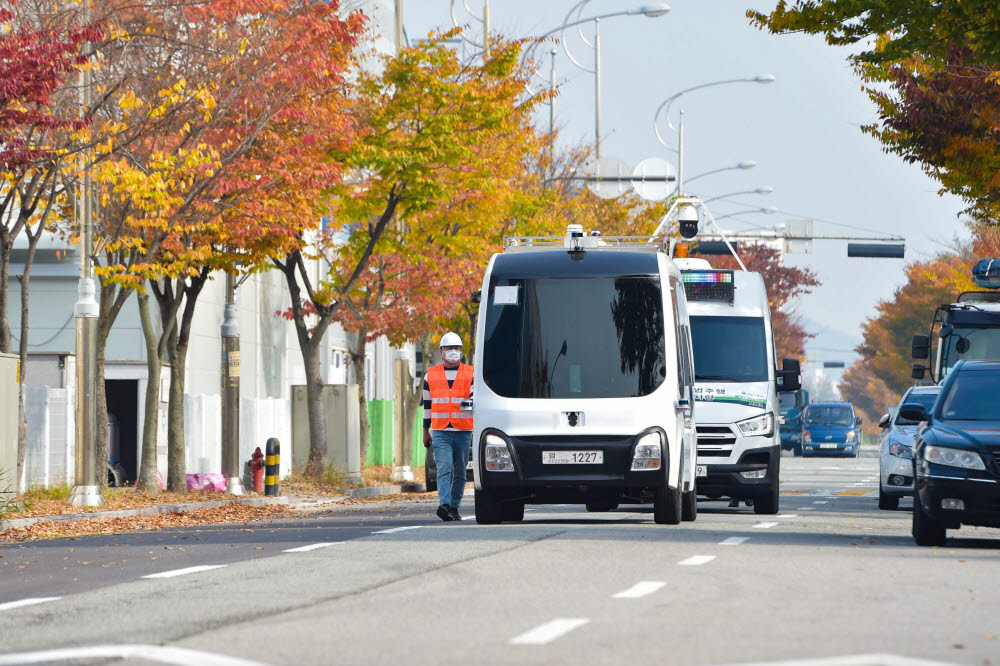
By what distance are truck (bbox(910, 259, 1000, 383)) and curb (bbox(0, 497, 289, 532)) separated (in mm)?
9849

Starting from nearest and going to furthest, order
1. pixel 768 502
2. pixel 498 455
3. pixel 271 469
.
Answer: pixel 498 455
pixel 768 502
pixel 271 469

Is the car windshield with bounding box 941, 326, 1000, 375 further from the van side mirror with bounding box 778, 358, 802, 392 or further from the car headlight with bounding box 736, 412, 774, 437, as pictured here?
the car headlight with bounding box 736, 412, 774, 437

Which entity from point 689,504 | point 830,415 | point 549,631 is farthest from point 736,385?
point 830,415

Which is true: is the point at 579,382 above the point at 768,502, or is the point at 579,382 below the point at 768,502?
above

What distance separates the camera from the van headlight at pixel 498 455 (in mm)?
17000

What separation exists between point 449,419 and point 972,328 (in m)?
11.5

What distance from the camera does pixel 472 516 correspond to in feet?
66.1

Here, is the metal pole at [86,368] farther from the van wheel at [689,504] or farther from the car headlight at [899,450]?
the car headlight at [899,450]

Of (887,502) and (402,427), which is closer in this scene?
(887,502)

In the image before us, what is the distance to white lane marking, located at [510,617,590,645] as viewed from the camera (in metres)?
8.63

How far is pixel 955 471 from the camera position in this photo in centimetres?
1516

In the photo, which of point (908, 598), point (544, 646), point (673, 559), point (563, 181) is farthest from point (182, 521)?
point (563, 181)

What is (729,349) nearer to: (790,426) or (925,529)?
(925,529)

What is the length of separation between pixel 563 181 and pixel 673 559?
3353 cm
